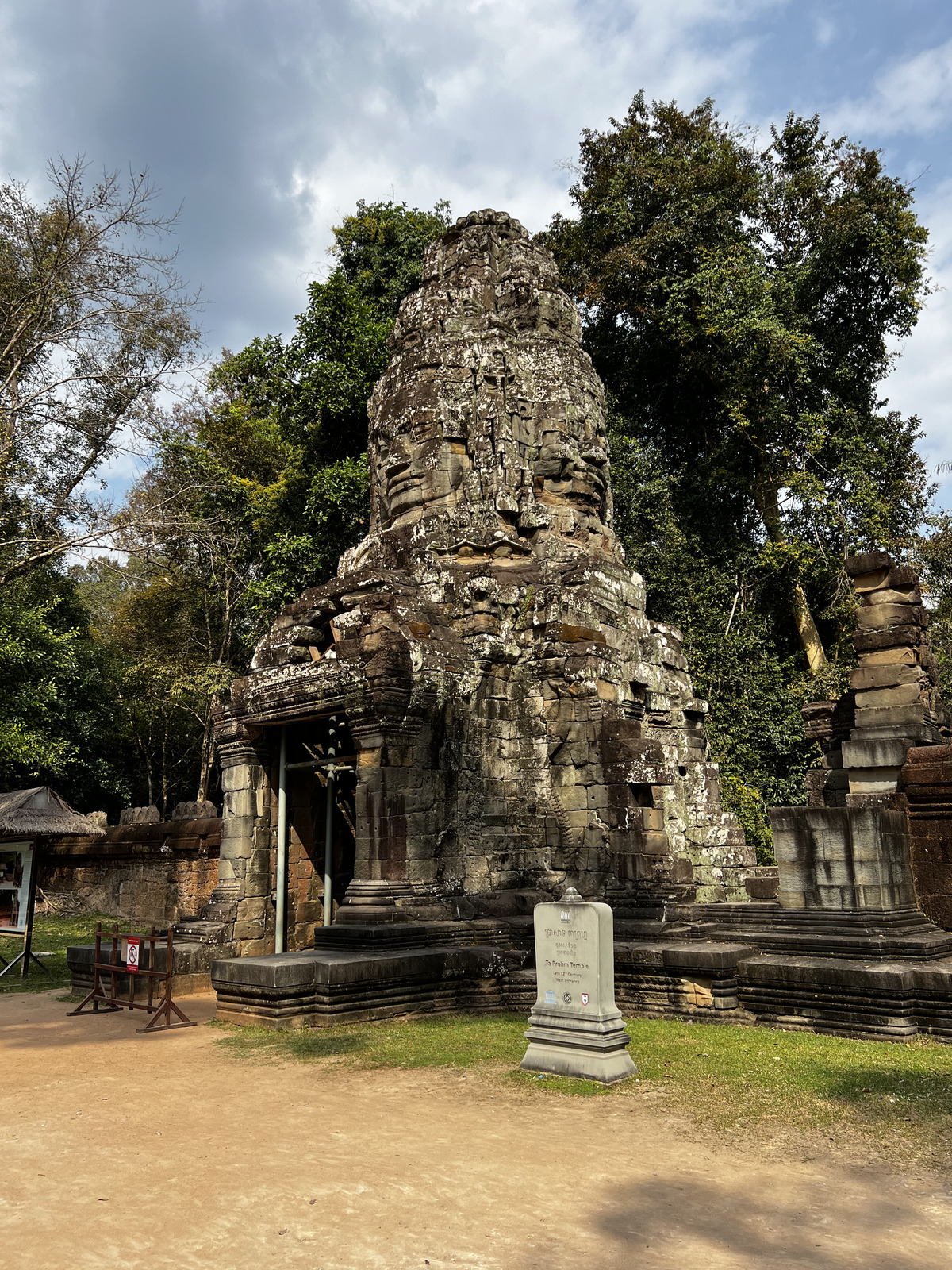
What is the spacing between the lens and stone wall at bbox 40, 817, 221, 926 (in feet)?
53.2

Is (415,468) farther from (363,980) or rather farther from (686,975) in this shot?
(686,975)

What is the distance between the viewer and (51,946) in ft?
49.3

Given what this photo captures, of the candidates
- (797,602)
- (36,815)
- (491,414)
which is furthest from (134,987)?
(797,602)

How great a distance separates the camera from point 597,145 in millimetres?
24422

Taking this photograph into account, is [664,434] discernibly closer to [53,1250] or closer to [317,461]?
[317,461]

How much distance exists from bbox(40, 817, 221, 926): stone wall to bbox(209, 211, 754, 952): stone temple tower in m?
4.57

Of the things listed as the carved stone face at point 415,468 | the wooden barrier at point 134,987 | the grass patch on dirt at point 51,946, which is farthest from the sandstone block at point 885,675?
the grass patch on dirt at point 51,946

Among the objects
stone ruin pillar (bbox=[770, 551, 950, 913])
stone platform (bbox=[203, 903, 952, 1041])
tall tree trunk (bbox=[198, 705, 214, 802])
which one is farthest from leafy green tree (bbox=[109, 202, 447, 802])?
stone ruin pillar (bbox=[770, 551, 950, 913])

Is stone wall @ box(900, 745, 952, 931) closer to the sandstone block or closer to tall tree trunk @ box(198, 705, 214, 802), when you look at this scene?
the sandstone block

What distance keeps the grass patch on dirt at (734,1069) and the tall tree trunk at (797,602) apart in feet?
47.9

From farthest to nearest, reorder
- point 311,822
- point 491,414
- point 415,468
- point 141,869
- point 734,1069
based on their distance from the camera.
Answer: point 141,869 → point 415,468 → point 491,414 → point 311,822 → point 734,1069

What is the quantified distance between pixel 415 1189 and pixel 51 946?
12808 mm

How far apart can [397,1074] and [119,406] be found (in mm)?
13844

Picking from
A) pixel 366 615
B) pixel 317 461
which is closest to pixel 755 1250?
pixel 366 615
